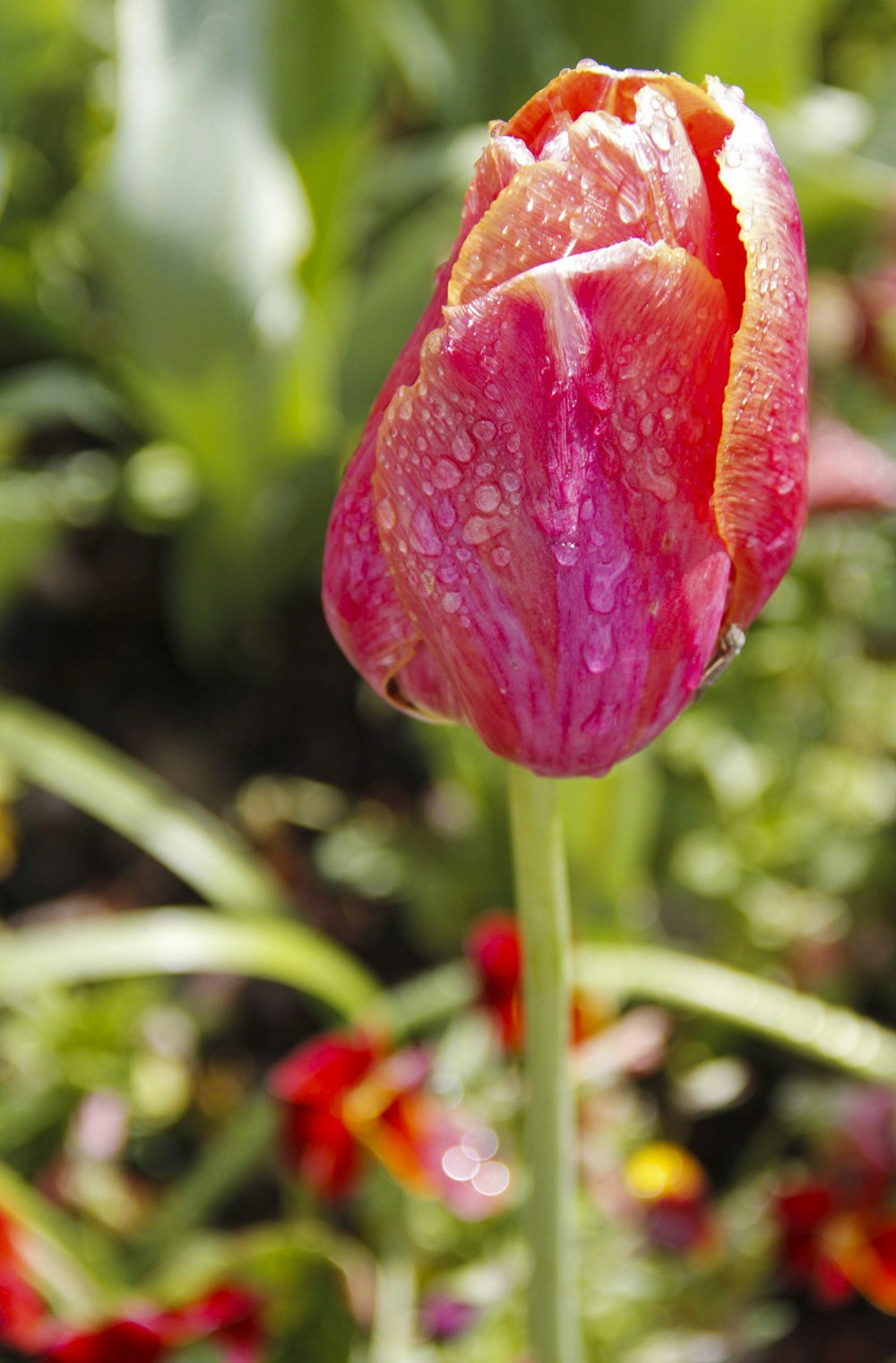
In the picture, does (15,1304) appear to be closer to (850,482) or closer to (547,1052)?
(547,1052)

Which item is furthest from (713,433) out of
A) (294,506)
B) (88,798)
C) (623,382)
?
(294,506)

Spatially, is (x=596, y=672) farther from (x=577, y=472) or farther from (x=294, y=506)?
(x=294, y=506)

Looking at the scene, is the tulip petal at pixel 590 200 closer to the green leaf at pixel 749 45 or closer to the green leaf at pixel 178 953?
the green leaf at pixel 178 953

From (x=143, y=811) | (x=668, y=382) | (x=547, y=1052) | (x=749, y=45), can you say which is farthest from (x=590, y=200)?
(x=749, y=45)

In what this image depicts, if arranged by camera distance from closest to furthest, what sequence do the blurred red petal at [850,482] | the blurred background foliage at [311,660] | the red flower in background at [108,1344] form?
the red flower in background at [108,1344], the blurred background foliage at [311,660], the blurred red petal at [850,482]

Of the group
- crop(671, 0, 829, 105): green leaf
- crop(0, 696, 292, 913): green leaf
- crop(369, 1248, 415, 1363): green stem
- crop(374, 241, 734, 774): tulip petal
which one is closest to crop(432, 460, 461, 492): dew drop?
crop(374, 241, 734, 774): tulip petal

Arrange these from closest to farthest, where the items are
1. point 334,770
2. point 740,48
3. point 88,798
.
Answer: point 88,798
point 740,48
point 334,770

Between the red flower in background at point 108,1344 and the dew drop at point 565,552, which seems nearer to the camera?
→ the dew drop at point 565,552

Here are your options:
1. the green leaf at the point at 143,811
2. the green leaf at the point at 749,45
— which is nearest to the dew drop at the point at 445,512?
the green leaf at the point at 143,811
